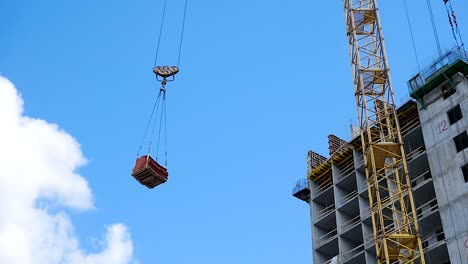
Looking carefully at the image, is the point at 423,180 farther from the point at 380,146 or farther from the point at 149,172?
the point at 149,172

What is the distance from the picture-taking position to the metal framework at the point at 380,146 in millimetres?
56091

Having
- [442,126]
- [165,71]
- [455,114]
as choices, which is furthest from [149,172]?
[455,114]

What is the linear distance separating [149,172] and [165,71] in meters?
11.5

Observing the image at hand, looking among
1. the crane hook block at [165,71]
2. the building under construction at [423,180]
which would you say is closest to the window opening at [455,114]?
the building under construction at [423,180]

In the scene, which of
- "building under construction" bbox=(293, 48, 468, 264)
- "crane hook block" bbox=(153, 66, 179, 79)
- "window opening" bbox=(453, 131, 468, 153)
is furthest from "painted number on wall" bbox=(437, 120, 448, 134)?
"crane hook block" bbox=(153, 66, 179, 79)

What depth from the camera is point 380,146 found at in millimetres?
59812

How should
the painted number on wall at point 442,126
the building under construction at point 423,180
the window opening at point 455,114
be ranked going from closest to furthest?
the building under construction at point 423,180 → the window opening at point 455,114 → the painted number on wall at point 442,126

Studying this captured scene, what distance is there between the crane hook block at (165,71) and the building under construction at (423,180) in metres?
17.7

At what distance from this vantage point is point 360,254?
67.1 m

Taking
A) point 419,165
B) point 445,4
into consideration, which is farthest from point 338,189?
point 445,4

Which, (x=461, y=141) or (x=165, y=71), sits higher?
(x=165, y=71)

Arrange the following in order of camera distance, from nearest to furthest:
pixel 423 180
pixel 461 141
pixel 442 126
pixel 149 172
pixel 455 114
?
pixel 149 172
pixel 461 141
pixel 455 114
pixel 442 126
pixel 423 180

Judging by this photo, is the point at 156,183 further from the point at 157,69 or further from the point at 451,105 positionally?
the point at 451,105

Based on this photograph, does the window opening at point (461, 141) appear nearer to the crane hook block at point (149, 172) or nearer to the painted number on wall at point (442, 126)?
the painted number on wall at point (442, 126)
